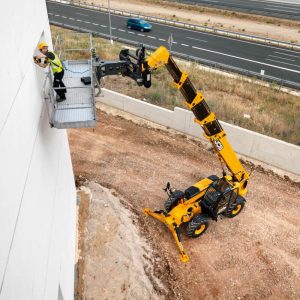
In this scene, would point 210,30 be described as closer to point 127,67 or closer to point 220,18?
point 220,18

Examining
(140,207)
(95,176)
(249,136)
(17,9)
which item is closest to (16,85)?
(17,9)

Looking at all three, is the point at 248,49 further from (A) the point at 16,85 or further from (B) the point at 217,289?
(A) the point at 16,85

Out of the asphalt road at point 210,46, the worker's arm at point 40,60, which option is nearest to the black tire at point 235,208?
the worker's arm at point 40,60

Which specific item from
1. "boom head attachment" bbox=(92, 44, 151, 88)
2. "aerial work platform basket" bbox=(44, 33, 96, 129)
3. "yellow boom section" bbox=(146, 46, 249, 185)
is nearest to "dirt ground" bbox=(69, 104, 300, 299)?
"yellow boom section" bbox=(146, 46, 249, 185)

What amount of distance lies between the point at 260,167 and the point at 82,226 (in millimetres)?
8414

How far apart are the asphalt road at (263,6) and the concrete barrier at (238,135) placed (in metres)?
34.5

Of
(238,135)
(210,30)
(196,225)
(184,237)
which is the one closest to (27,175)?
(196,225)

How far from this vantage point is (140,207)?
12.9 m

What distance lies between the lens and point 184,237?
1173 centimetres

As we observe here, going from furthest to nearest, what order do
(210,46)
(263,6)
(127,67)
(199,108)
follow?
(263,6)
(210,46)
(199,108)
(127,67)

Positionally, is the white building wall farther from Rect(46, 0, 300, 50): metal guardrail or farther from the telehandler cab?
Rect(46, 0, 300, 50): metal guardrail

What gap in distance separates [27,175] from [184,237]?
7.46m

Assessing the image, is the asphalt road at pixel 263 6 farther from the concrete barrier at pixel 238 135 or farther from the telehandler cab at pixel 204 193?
the telehandler cab at pixel 204 193

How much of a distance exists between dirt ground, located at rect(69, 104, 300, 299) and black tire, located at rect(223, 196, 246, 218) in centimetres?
27
